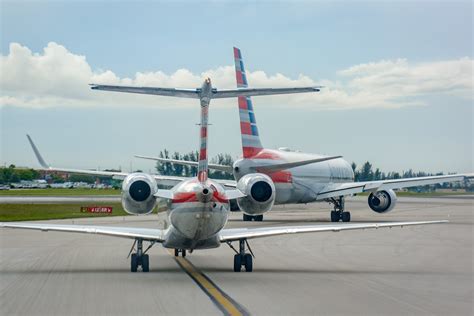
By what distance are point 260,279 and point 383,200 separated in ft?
93.5

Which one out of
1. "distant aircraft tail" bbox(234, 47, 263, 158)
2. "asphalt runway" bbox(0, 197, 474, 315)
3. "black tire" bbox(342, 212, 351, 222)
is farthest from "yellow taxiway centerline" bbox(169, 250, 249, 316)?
"black tire" bbox(342, 212, 351, 222)

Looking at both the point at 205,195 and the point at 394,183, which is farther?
the point at 394,183

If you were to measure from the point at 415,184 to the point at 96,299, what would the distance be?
1283 inches

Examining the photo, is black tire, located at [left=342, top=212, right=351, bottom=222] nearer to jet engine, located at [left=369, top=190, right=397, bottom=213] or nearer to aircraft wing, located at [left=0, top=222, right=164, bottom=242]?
jet engine, located at [left=369, top=190, right=397, bottom=213]

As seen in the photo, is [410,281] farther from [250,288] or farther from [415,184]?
[415,184]

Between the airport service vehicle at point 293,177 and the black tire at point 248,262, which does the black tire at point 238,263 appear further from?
the airport service vehicle at point 293,177

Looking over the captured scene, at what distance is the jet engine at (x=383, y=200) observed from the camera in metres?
44.3

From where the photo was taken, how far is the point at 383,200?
4453 cm

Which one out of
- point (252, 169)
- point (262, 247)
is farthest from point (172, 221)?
point (252, 169)

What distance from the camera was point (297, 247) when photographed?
2689 centimetres

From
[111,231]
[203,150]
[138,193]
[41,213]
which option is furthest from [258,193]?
[41,213]

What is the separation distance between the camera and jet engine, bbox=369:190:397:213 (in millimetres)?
44281

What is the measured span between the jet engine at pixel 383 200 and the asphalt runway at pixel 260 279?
14.8 metres

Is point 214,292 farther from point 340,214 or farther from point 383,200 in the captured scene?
point 383,200
